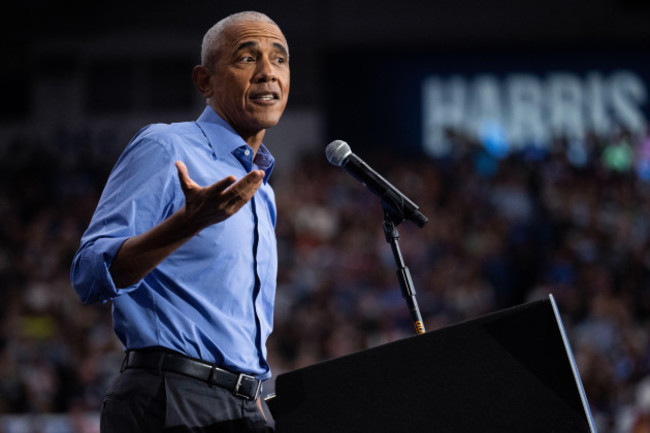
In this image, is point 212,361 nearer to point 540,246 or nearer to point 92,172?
point 540,246

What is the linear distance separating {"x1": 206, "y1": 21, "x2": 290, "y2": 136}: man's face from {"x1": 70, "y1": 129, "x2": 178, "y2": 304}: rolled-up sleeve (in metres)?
0.24

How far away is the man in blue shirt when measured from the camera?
1583 millimetres

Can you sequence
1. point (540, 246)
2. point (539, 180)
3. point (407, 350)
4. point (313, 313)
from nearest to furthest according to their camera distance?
point (407, 350) → point (313, 313) → point (540, 246) → point (539, 180)

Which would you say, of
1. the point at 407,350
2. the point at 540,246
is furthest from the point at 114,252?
the point at 540,246

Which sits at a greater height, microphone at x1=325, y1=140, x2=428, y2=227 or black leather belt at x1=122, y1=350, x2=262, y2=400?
microphone at x1=325, y1=140, x2=428, y2=227

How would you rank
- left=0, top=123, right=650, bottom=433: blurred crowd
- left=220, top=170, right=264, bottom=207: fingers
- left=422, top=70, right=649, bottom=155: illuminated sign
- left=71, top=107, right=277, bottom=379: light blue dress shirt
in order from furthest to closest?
left=422, top=70, right=649, bottom=155: illuminated sign, left=0, top=123, right=650, bottom=433: blurred crowd, left=71, top=107, right=277, bottom=379: light blue dress shirt, left=220, top=170, right=264, bottom=207: fingers

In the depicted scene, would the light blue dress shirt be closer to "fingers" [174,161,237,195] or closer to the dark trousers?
the dark trousers

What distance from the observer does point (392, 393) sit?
148 cm

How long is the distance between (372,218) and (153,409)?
22.9 ft

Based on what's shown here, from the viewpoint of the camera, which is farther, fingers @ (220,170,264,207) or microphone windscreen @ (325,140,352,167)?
microphone windscreen @ (325,140,352,167)

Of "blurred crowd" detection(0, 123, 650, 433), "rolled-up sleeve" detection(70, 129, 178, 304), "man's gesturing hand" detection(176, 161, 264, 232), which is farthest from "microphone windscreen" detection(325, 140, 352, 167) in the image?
"blurred crowd" detection(0, 123, 650, 433)

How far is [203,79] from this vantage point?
2.00 metres

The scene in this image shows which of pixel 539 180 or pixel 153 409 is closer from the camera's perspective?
pixel 153 409

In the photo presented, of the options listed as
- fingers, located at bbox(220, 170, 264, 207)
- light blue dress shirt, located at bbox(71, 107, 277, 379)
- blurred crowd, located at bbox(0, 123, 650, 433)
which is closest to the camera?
fingers, located at bbox(220, 170, 264, 207)
